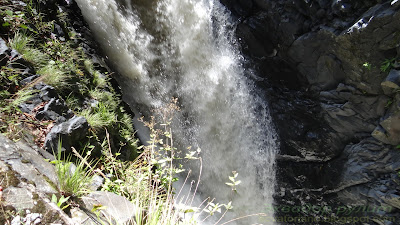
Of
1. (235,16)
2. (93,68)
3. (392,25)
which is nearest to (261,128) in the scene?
(235,16)

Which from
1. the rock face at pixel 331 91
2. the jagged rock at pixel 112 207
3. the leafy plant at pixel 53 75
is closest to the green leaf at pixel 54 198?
the jagged rock at pixel 112 207

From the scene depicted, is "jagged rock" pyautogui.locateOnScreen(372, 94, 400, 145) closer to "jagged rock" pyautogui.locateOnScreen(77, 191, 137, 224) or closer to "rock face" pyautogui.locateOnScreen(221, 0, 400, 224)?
"rock face" pyautogui.locateOnScreen(221, 0, 400, 224)

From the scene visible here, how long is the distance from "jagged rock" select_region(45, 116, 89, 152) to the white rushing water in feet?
10.3

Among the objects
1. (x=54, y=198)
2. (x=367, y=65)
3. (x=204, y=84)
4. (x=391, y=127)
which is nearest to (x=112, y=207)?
(x=54, y=198)

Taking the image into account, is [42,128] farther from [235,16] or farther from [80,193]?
[235,16]

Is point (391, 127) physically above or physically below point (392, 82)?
below

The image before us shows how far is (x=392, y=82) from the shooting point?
4.44 meters

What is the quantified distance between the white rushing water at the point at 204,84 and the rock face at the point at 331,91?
0.47 metres

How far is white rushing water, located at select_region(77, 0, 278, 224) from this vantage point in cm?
625

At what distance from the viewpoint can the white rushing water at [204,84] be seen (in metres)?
6.25

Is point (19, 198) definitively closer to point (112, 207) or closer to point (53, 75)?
point (112, 207)

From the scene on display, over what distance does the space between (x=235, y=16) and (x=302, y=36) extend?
1.86 metres

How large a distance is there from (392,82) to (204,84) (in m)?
3.97

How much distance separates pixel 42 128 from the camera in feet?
9.25
